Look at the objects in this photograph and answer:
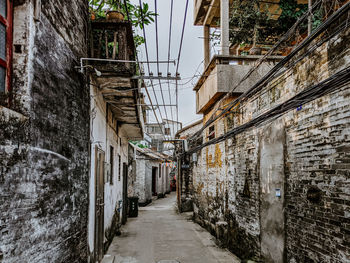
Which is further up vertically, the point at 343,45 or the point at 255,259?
the point at 343,45

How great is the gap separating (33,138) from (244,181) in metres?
5.41

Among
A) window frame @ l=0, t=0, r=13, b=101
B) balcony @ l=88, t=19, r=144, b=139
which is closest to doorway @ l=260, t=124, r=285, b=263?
balcony @ l=88, t=19, r=144, b=139

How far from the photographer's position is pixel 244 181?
291 inches

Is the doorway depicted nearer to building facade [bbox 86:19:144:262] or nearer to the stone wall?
the stone wall

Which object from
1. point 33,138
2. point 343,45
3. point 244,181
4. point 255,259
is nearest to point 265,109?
point 244,181

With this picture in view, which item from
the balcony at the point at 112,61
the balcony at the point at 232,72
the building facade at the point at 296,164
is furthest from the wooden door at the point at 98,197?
the balcony at the point at 232,72

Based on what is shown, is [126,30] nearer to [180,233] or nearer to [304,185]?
[304,185]

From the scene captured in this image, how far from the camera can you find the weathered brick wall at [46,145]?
2.84 m

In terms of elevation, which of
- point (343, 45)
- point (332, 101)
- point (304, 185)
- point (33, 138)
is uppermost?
point (343, 45)

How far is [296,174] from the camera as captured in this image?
192 inches

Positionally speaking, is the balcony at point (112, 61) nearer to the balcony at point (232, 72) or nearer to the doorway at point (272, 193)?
the balcony at point (232, 72)

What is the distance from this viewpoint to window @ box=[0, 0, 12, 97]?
2.92 m

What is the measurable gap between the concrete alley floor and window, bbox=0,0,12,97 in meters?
5.43

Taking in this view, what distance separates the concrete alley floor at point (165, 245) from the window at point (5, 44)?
214 inches
